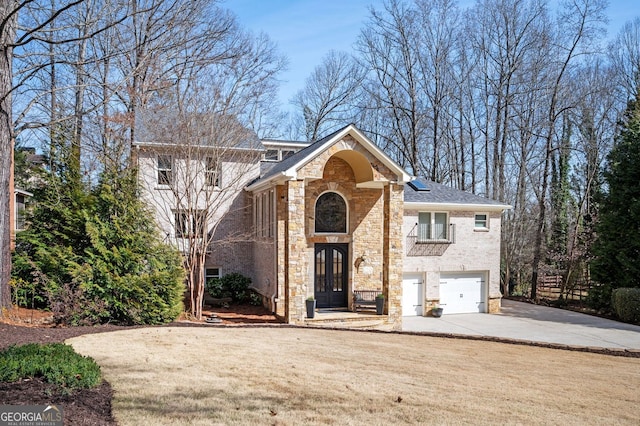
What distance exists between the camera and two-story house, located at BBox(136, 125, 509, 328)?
16.0m

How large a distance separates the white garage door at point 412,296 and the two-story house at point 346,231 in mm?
44

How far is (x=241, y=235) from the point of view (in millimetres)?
20016

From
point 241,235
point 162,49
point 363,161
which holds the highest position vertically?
point 162,49

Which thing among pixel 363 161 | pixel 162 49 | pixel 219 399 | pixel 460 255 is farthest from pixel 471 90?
pixel 219 399

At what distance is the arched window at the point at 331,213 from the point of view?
18219 millimetres

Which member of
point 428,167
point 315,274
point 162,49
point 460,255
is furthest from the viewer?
point 428,167

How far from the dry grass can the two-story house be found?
4.60m

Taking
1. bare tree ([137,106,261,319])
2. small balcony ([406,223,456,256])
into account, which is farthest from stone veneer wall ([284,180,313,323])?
small balcony ([406,223,456,256])

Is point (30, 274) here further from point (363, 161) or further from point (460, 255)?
point (460, 255)

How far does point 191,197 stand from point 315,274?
546 centimetres

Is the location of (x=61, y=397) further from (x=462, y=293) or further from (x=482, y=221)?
(x=482, y=221)

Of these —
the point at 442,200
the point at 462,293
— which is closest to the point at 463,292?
the point at 462,293

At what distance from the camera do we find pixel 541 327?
18.3m

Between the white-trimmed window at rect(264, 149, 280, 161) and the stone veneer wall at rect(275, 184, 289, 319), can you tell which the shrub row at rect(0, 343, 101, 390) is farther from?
the white-trimmed window at rect(264, 149, 280, 161)
